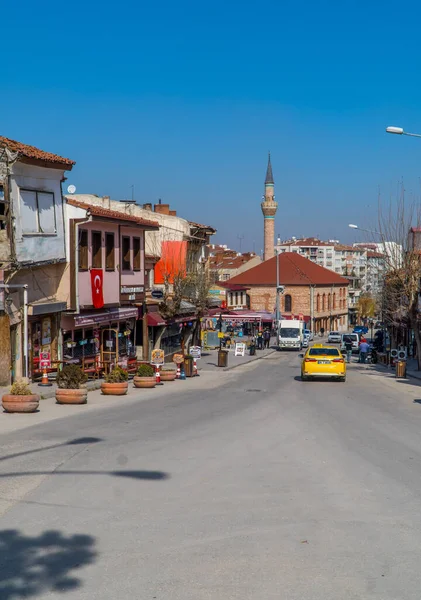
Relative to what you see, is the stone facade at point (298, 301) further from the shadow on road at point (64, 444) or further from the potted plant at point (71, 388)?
the shadow on road at point (64, 444)

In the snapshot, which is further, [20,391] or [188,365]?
[188,365]

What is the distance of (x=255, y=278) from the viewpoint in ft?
371

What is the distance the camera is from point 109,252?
33.8 metres

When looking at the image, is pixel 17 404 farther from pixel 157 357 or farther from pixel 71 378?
pixel 157 357

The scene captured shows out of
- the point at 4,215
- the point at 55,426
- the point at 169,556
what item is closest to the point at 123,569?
the point at 169,556

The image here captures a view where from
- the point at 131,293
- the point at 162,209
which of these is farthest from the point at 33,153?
the point at 162,209

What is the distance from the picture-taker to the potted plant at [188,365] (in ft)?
113

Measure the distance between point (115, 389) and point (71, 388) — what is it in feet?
10.7

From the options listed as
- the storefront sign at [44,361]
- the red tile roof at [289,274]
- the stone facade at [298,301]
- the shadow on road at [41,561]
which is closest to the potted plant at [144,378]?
the storefront sign at [44,361]

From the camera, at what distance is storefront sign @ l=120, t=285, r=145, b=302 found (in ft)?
115

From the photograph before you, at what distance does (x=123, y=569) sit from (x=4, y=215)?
61.1 ft

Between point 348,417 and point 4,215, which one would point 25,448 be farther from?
point 4,215

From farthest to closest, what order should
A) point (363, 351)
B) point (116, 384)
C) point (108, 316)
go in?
1. point (363, 351)
2. point (108, 316)
3. point (116, 384)

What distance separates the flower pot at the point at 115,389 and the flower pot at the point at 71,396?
10.8ft
